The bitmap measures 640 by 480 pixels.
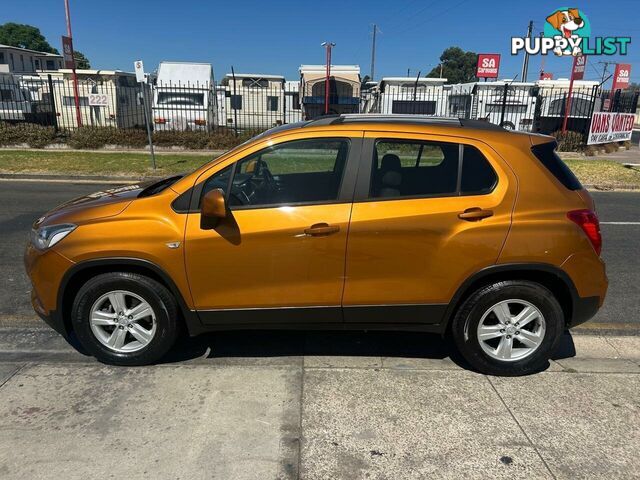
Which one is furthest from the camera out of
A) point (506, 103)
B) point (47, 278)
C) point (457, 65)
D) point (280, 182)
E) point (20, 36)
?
point (457, 65)

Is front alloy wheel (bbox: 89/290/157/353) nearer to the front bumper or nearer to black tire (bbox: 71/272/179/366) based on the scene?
black tire (bbox: 71/272/179/366)

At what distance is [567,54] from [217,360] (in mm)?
20956

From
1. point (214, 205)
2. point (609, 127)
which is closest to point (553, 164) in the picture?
point (214, 205)

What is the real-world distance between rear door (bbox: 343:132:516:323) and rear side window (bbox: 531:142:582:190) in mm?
290

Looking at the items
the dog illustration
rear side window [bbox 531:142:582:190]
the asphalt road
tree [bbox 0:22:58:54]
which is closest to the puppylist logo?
the dog illustration

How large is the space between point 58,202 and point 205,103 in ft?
33.9

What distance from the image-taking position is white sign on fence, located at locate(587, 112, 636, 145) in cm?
1745

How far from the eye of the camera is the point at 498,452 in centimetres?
267

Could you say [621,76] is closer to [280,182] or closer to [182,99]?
[182,99]

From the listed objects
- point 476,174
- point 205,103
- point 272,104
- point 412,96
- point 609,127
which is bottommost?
point 476,174

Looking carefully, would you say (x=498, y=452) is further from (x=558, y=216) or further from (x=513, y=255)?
(x=558, y=216)

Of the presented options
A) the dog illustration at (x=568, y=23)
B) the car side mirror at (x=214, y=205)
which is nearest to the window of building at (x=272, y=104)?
the dog illustration at (x=568, y=23)

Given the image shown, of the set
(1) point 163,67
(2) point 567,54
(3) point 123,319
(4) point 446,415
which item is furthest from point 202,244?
(2) point 567,54

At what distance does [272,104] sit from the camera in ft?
76.7
